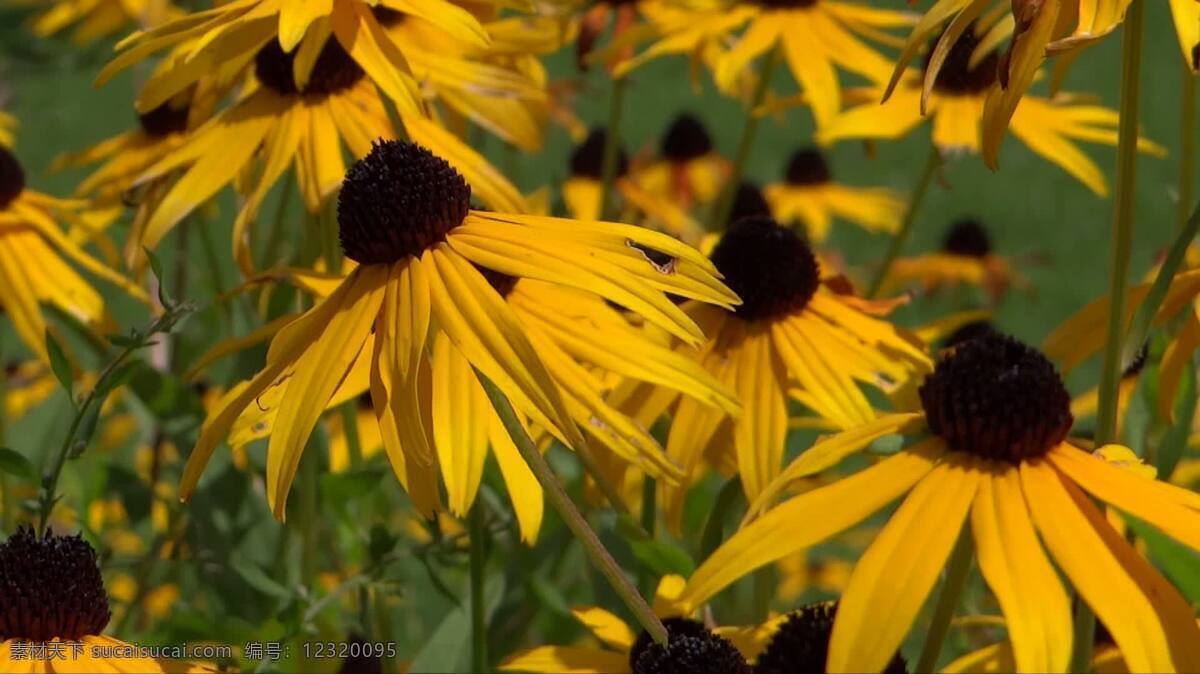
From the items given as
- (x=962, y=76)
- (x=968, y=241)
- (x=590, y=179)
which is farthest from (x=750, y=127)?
(x=968, y=241)

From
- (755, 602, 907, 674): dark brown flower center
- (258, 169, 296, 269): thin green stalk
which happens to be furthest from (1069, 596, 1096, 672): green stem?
(258, 169, 296, 269): thin green stalk

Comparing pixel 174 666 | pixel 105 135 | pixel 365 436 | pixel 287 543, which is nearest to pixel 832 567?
pixel 365 436

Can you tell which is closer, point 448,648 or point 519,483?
point 519,483

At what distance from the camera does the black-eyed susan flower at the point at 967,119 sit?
5.54ft

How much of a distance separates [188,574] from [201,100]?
0.98 metres

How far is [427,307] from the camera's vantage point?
95cm

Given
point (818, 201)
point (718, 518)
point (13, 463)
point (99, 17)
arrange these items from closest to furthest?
point (13, 463) < point (718, 518) < point (99, 17) < point (818, 201)

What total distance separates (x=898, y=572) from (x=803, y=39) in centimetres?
112

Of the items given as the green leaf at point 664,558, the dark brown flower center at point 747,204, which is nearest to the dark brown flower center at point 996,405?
the green leaf at point 664,558

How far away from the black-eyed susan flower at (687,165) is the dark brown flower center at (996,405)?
2.06m

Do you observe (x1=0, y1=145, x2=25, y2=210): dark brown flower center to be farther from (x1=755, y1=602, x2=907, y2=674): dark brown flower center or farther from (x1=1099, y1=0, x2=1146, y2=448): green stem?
(x1=1099, y1=0, x2=1146, y2=448): green stem

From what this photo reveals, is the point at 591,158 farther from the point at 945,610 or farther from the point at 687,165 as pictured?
the point at 945,610

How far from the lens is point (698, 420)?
4.04 ft

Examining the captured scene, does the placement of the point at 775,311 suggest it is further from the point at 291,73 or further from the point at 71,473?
the point at 71,473
